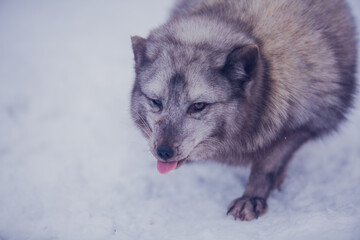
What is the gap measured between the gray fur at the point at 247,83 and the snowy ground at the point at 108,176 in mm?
418

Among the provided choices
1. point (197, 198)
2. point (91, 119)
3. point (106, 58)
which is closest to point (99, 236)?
point (197, 198)

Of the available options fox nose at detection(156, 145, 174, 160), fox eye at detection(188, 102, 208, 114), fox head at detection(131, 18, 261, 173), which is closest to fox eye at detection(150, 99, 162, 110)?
fox head at detection(131, 18, 261, 173)

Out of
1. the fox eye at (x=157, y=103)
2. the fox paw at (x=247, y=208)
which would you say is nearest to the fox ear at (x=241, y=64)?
the fox eye at (x=157, y=103)

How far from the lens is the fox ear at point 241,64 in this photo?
2857 millimetres

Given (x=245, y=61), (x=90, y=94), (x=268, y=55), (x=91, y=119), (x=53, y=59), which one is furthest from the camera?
(x=53, y=59)

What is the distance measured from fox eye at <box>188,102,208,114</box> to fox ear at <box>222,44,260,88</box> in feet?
1.17

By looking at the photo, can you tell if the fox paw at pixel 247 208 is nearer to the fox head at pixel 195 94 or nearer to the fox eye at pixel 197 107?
the fox head at pixel 195 94

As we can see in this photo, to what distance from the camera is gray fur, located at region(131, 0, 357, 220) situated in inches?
116

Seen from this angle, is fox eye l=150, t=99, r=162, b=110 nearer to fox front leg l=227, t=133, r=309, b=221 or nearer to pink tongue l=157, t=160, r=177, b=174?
pink tongue l=157, t=160, r=177, b=174

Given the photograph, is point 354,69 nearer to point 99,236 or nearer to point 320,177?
point 320,177

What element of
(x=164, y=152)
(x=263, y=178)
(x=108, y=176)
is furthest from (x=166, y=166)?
(x=108, y=176)

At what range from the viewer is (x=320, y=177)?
3.90m

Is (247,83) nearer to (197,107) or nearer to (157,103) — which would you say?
(197,107)

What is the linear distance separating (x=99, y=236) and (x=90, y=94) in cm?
281
